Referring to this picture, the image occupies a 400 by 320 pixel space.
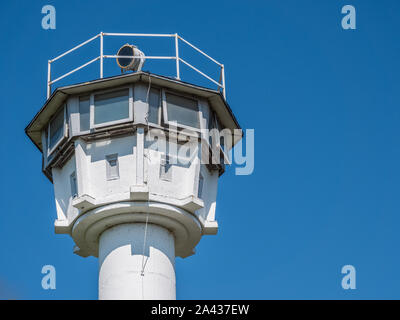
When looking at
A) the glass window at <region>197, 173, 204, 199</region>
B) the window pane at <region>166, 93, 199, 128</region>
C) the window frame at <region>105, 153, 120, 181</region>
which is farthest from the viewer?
the glass window at <region>197, 173, 204, 199</region>

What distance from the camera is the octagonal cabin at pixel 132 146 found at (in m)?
31.5

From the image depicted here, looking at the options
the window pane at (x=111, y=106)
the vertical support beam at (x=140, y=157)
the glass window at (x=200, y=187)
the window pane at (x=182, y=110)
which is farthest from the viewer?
the glass window at (x=200, y=187)

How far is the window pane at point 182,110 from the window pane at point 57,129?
12.8ft

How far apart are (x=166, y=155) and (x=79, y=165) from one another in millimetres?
2958

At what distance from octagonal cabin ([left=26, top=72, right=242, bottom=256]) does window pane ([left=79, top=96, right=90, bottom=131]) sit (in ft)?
0.11

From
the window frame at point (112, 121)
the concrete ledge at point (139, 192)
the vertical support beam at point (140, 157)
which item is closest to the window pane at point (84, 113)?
the window frame at point (112, 121)

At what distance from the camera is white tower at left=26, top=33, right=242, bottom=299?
1222 inches

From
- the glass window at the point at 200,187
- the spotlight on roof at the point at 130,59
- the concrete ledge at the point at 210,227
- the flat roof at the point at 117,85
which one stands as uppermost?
the spotlight on roof at the point at 130,59

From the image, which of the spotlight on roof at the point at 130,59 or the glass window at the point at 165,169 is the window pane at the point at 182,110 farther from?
the spotlight on roof at the point at 130,59

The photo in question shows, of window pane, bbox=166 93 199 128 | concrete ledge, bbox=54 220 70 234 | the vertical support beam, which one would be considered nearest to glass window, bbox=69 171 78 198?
concrete ledge, bbox=54 220 70 234

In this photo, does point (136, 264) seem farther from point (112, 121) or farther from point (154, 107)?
point (154, 107)

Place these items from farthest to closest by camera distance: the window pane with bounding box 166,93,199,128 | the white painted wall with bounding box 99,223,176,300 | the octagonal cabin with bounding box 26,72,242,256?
the window pane with bounding box 166,93,199,128 < the octagonal cabin with bounding box 26,72,242,256 < the white painted wall with bounding box 99,223,176,300

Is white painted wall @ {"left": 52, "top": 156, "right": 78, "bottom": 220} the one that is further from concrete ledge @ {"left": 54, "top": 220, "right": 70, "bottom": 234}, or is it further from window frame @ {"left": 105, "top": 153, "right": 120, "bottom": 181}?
window frame @ {"left": 105, "top": 153, "right": 120, "bottom": 181}
